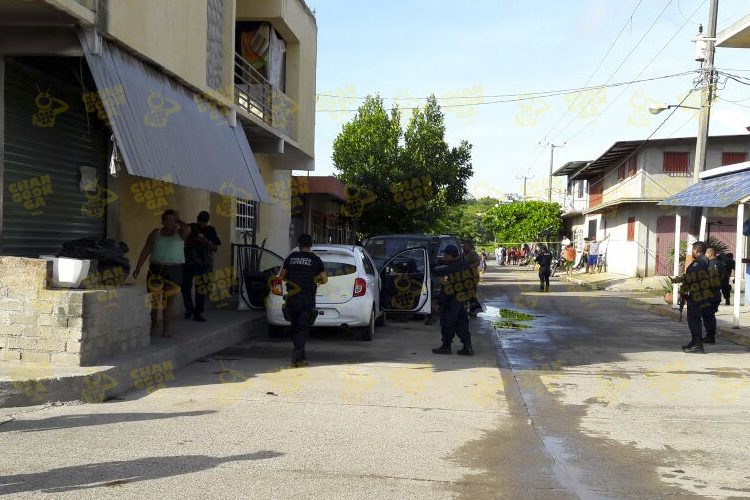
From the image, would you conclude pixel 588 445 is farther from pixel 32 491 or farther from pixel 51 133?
pixel 51 133

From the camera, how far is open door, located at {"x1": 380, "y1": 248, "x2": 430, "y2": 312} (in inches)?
514

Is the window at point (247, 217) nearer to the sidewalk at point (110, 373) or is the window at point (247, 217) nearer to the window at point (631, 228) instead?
the sidewalk at point (110, 373)

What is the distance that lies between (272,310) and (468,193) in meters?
24.3

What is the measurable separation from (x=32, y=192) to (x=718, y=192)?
1239 cm

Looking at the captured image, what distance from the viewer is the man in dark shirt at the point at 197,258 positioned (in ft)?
35.6

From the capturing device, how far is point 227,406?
679 cm

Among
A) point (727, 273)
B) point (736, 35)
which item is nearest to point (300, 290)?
point (727, 273)

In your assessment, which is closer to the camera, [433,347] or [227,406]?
[227,406]

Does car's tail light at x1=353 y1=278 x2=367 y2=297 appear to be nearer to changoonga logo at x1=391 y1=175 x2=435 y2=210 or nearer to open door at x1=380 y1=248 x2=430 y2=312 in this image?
open door at x1=380 y1=248 x2=430 y2=312

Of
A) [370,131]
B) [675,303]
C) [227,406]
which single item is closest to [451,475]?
[227,406]

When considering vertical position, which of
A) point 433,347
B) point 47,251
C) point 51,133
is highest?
point 51,133

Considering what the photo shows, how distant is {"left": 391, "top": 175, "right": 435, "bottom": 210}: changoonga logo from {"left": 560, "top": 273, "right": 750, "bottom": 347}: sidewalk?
7743mm

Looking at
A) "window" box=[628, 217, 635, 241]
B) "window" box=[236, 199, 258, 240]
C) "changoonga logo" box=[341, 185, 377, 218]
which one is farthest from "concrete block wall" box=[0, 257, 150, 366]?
"window" box=[628, 217, 635, 241]

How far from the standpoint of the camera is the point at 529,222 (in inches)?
2018
